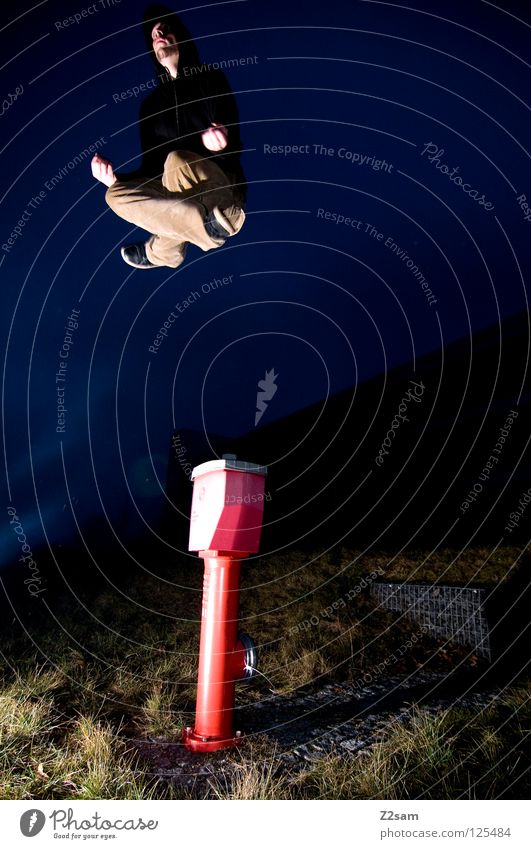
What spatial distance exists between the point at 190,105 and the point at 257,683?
3.98m

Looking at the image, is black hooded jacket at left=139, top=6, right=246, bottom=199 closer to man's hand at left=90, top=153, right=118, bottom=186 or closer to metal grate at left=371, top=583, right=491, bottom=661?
man's hand at left=90, top=153, right=118, bottom=186

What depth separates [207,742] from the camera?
2953 millimetres

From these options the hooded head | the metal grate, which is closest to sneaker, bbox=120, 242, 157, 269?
the hooded head

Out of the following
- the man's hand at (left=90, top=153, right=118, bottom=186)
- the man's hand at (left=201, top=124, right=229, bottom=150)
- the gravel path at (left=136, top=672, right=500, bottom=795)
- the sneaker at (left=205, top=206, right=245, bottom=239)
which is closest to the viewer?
the man's hand at (left=201, top=124, right=229, bottom=150)

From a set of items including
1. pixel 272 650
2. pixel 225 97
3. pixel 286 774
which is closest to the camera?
pixel 225 97

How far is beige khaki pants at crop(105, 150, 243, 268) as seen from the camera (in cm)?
219

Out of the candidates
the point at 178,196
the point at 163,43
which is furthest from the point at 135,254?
the point at 163,43

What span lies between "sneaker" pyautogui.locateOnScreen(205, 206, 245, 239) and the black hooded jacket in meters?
0.12

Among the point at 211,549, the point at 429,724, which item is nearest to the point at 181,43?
the point at 211,549

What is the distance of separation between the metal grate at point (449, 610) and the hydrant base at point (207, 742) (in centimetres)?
296

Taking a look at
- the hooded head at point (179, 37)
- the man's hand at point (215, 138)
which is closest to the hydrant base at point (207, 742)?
the man's hand at point (215, 138)

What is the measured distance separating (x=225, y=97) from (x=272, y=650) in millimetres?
4398
